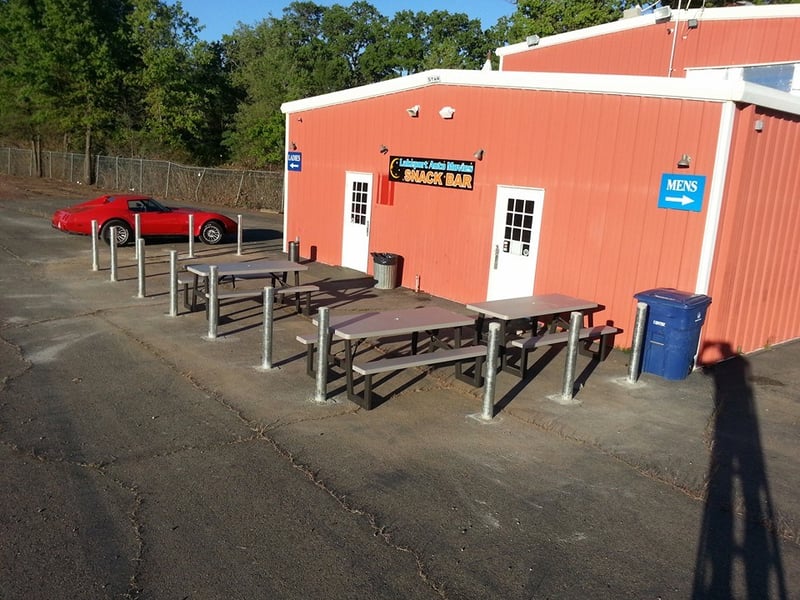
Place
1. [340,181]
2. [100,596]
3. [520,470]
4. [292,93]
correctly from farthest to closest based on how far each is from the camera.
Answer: [292,93] → [340,181] → [520,470] → [100,596]

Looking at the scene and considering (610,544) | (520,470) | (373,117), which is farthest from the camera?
(373,117)

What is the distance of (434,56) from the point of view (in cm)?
5212

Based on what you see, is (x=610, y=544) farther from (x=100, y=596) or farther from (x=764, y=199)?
(x=764, y=199)

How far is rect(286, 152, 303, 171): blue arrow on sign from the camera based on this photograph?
16422 mm

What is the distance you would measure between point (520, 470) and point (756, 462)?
223 cm

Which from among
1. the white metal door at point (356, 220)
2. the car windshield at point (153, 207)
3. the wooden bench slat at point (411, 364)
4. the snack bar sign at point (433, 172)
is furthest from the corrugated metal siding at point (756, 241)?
the car windshield at point (153, 207)

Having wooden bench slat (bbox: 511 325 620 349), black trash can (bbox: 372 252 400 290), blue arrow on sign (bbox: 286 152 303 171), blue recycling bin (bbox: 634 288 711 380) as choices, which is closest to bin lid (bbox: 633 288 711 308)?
blue recycling bin (bbox: 634 288 711 380)

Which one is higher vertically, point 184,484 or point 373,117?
point 373,117

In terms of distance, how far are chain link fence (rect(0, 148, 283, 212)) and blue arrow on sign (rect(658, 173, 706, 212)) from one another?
74.7 feet

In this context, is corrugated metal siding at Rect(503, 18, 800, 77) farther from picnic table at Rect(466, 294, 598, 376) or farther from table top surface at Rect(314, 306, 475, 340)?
table top surface at Rect(314, 306, 475, 340)

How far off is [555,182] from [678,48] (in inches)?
259

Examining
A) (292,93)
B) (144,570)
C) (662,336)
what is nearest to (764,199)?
(662,336)

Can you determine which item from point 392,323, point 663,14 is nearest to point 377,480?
point 392,323

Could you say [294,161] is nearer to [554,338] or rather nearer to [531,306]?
[531,306]
